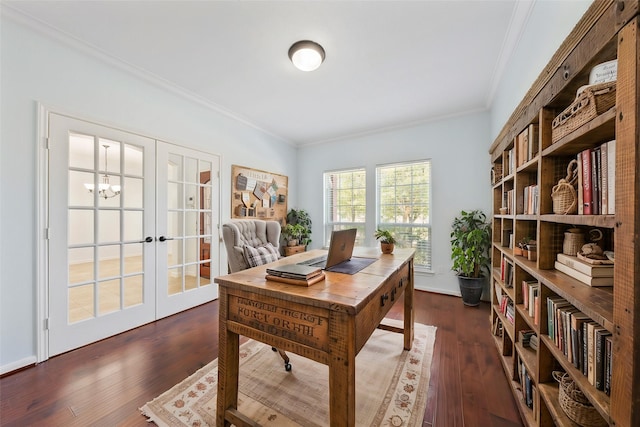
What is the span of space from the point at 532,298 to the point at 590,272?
0.49 m

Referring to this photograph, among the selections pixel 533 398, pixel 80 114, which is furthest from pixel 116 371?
pixel 533 398

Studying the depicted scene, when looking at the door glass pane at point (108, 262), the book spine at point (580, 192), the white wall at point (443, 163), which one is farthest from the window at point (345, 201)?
the book spine at point (580, 192)

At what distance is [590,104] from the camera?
89 centimetres

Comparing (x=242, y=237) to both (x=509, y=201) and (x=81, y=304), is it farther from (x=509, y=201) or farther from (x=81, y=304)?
(x=509, y=201)

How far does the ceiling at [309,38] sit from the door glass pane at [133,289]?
2.18m

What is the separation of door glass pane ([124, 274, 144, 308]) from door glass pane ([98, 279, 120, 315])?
0.29 feet

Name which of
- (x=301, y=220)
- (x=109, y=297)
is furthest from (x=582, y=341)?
(x=301, y=220)

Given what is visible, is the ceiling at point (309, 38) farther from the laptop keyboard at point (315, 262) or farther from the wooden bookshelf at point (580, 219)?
the laptop keyboard at point (315, 262)

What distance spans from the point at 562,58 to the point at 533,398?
1.72 metres

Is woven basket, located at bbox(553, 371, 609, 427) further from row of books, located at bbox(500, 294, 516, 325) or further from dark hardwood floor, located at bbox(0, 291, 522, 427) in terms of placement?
row of books, located at bbox(500, 294, 516, 325)

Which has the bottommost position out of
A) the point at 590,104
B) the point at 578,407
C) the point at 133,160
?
the point at 578,407

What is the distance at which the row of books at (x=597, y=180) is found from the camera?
0.85 metres

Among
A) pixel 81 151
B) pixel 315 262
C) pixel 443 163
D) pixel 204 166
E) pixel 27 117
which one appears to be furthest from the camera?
pixel 443 163

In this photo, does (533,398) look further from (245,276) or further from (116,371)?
(116,371)
